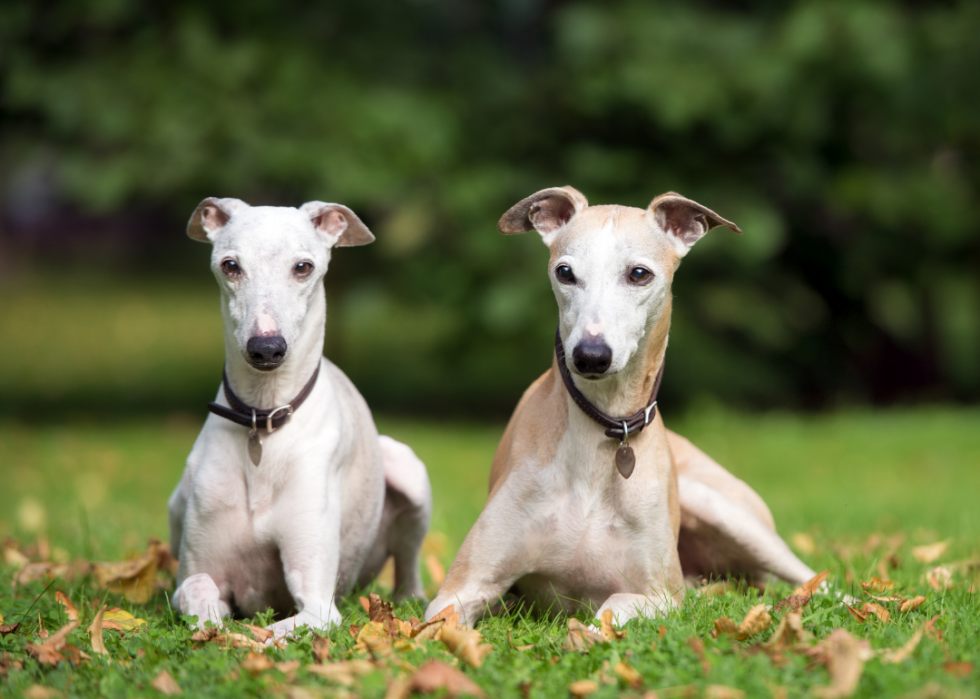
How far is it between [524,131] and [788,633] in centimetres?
902

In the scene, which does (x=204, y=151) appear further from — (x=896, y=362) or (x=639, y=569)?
(x=896, y=362)

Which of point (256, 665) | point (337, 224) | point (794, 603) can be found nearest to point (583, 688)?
point (256, 665)

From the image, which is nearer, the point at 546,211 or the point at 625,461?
the point at 625,461

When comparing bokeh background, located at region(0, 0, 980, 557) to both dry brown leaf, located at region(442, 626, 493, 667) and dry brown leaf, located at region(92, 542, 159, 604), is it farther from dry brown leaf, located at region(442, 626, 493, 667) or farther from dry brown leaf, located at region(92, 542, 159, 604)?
dry brown leaf, located at region(442, 626, 493, 667)

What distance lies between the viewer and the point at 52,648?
11.5 ft

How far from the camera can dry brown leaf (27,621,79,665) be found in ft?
11.3

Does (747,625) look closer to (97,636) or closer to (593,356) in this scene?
(593,356)

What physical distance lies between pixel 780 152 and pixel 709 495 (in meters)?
7.39

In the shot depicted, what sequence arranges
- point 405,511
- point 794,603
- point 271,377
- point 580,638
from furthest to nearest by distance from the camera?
point 405,511 → point 271,377 → point 794,603 → point 580,638

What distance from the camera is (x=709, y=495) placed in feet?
15.1

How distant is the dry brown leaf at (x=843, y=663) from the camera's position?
290 cm

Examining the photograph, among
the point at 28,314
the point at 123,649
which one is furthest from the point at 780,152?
the point at 28,314

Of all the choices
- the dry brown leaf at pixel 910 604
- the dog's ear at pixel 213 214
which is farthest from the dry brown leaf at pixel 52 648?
the dry brown leaf at pixel 910 604

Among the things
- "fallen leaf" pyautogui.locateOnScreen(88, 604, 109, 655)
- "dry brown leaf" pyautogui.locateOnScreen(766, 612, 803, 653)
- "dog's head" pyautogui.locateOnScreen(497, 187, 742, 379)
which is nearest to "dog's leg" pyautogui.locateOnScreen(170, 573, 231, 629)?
"fallen leaf" pyautogui.locateOnScreen(88, 604, 109, 655)
